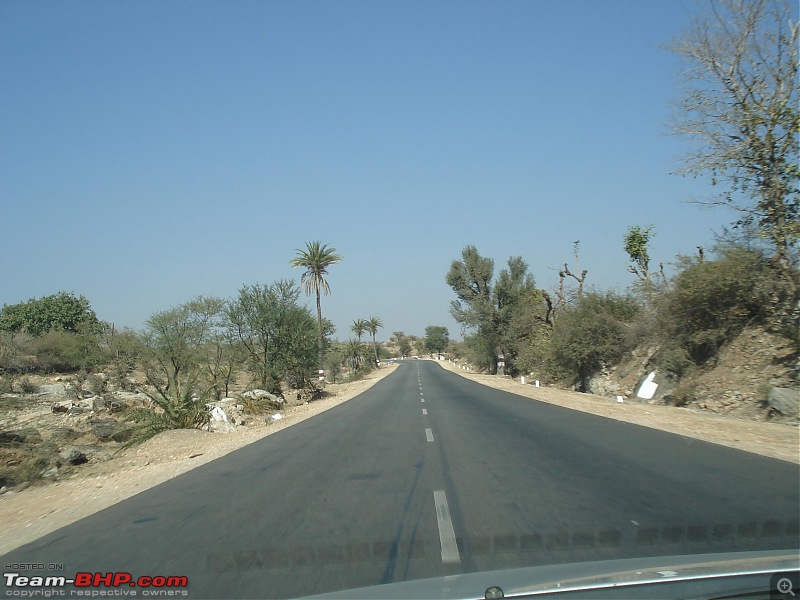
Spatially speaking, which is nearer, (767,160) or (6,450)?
(6,450)

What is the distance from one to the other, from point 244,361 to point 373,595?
35.0 m

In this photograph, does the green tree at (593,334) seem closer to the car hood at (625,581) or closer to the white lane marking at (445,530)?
the white lane marking at (445,530)

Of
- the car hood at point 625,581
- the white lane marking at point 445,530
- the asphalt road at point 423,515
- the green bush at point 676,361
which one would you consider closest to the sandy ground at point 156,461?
the asphalt road at point 423,515

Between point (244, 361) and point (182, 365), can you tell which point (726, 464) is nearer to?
point (244, 361)

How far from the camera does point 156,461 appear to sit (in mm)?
15398

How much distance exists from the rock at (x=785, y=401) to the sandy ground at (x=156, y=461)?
0.63m

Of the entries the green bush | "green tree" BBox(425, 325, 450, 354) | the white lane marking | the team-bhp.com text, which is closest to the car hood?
the white lane marking

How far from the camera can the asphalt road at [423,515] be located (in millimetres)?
5875

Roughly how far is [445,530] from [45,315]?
73956mm

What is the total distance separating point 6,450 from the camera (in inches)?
622

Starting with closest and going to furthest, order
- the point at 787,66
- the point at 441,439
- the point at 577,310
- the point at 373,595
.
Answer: the point at 373,595 → the point at 441,439 → the point at 787,66 → the point at 577,310

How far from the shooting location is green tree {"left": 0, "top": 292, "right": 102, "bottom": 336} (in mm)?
67500

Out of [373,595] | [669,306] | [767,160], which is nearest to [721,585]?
[373,595]

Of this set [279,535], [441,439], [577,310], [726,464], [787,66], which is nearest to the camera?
[279,535]
